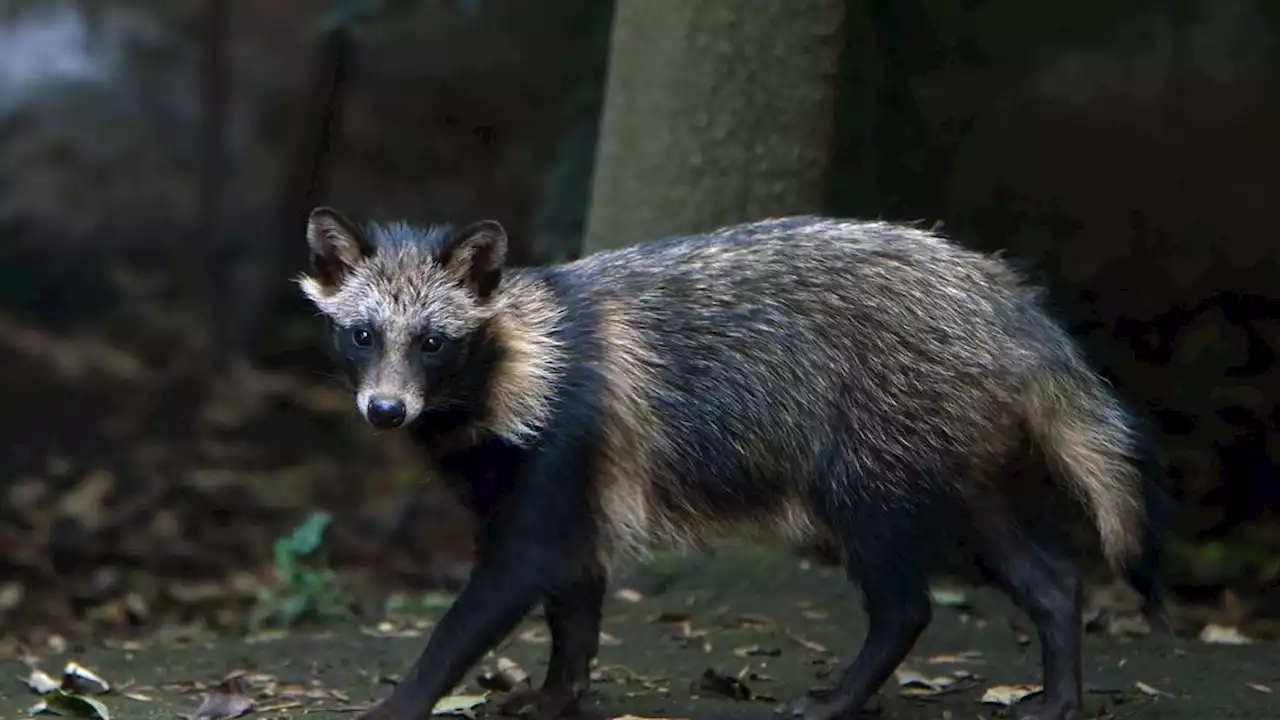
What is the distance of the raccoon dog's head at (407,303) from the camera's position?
5469 millimetres

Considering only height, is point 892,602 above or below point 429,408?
below

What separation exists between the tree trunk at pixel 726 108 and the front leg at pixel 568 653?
74.2 inches

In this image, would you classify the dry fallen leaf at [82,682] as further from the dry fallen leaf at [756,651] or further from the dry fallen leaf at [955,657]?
the dry fallen leaf at [955,657]

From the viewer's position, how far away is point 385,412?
530 centimetres

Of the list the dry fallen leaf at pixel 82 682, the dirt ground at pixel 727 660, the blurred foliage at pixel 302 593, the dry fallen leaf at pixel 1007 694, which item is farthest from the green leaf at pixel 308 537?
the dry fallen leaf at pixel 1007 694

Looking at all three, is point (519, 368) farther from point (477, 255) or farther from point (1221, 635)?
point (1221, 635)

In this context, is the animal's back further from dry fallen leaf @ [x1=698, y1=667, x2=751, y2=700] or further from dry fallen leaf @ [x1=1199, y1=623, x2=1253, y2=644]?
dry fallen leaf @ [x1=1199, y1=623, x2=1253, y2=644]

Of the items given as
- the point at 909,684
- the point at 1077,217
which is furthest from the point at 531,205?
the point at 909,684

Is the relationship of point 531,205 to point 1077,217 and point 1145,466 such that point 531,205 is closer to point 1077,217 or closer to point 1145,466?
point 1077,217

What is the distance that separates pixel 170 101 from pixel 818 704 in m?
9.11

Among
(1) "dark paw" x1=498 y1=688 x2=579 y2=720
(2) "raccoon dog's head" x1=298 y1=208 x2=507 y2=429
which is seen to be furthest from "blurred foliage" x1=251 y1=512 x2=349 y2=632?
(2) "raccoon dog's head" x1=298 y1=208 x2=507 y2=429

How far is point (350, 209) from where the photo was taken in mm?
13258

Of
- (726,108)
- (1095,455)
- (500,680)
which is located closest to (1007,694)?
(1095,455)

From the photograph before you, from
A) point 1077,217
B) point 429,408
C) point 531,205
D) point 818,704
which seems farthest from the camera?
point 531,205
